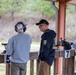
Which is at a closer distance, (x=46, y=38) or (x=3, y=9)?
(x=46, y=38)

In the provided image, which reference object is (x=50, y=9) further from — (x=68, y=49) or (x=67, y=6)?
(x=68, y=49)

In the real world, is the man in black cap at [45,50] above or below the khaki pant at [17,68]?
above

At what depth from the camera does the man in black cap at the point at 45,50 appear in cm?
269

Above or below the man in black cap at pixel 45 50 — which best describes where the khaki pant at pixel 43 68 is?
below

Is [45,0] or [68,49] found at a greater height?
[45,0]

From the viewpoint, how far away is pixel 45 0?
484cm

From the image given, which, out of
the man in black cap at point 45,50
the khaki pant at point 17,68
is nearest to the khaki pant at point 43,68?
the man in black cap at point 45,50

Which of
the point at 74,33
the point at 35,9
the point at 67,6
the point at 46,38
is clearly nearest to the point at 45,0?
the point at 35,9

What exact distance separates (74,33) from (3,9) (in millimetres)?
2021

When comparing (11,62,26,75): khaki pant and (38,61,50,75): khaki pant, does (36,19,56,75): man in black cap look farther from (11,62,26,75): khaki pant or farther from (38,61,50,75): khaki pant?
(11,62,26,75): khaki pant

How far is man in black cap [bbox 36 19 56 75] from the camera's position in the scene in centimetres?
269

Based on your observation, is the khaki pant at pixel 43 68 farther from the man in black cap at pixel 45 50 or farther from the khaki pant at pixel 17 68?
the khaki pant at pixel 17 68

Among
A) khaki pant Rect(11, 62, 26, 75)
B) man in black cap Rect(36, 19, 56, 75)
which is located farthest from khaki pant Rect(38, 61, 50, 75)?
khaki pant Rect(11, 62, 26, 75)

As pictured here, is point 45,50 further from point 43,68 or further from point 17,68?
point 17,68
